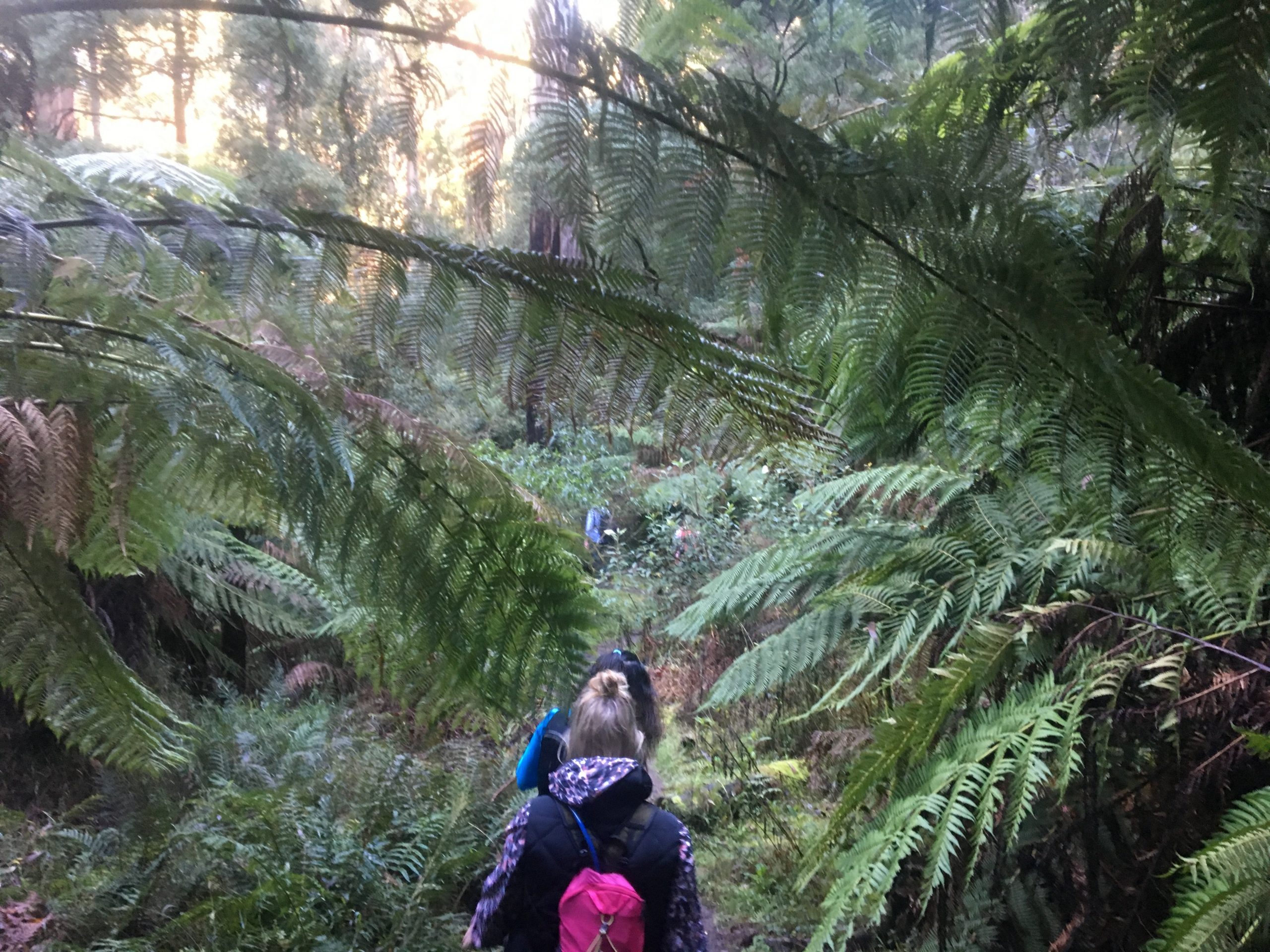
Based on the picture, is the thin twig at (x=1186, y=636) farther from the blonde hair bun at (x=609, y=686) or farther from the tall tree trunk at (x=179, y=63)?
the tall tree trunk at (x=179, y=63)

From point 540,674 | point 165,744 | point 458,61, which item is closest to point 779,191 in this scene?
point 458,61

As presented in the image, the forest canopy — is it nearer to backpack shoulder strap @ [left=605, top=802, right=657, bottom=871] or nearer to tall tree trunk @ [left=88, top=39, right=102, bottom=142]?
tall tree trunk @ [left=88, top=39, right=102, bottom=142]

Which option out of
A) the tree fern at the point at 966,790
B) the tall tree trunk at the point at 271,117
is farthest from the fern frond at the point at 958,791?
the tall tree trunk at the point at 271,117

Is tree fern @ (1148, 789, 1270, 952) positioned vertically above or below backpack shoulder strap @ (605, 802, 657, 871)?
above

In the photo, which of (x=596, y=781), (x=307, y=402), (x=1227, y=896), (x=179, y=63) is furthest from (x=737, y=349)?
(x=596, y=781)

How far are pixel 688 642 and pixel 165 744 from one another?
16.0ft

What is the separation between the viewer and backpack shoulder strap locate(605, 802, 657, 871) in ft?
7.19

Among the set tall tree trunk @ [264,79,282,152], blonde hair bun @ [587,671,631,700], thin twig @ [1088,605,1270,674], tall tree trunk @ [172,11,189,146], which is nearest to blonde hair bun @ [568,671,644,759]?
blonde hair bun @ [587,671,631,700]

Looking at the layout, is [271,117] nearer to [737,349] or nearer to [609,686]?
[737,349]

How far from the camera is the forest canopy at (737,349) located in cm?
82

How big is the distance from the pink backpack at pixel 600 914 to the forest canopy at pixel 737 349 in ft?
1.87

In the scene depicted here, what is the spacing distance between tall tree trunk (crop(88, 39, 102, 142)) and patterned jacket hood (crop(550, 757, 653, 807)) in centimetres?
191

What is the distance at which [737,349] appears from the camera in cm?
98

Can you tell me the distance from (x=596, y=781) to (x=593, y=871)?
237 mm
